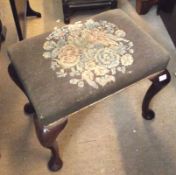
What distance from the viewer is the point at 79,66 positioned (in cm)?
90

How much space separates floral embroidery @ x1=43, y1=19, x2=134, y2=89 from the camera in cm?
88

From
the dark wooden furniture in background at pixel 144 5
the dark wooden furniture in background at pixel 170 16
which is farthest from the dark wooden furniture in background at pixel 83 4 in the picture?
the dark wooden furniture in background at pixel 170 16

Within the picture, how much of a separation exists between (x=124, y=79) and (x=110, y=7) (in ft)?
3.46

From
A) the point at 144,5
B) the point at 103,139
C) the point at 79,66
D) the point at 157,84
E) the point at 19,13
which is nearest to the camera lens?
the point at 79,66

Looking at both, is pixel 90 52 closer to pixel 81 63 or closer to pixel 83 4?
pixel 81 63

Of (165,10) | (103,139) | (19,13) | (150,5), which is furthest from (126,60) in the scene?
(150,5)

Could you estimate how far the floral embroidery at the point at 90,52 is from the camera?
0.88m

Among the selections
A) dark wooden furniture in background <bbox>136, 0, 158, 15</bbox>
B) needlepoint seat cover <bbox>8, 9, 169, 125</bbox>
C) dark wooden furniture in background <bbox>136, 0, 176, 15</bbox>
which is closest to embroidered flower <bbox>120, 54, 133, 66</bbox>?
needlepoint seat cover <bbox>8, 9, 169, 125</bbox>

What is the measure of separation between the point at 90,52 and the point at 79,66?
3.3 inches

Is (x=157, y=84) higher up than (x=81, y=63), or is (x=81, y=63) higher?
(x=81, y=63)

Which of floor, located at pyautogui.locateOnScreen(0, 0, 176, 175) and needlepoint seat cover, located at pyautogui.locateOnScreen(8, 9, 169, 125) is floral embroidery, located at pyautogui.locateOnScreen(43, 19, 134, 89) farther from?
floor, located at pyautogui.locateOnScreen(0, 0, 176, 175)

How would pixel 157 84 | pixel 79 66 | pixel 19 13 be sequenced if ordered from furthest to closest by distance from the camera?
pixel 19 13 → pixel 157 84 → pixel 79 66

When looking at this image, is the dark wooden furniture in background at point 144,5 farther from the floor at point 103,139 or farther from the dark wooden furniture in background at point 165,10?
the floor at point 103,139

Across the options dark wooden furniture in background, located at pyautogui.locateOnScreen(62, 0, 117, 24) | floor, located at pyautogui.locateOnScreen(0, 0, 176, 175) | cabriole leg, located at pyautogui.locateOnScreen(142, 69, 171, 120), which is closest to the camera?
cabriole leg, located at pyautogui.locateOnScreen(142, 69, 171, 120)
